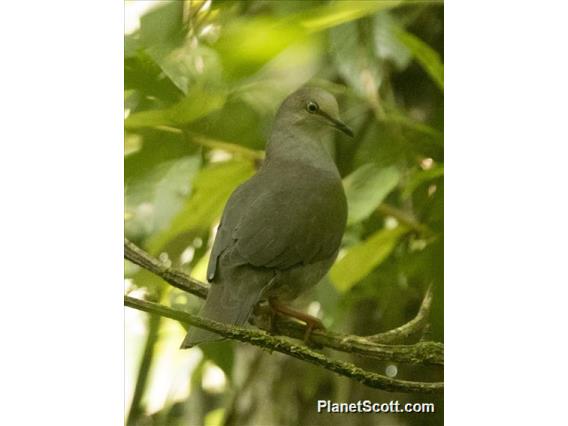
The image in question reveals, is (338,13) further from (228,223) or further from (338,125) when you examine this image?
(228,223)

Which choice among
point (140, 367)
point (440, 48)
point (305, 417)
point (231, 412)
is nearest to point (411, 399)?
point (305, 417)

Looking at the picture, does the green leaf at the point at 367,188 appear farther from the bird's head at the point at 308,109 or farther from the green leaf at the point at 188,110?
the green leaf at the point at 188,110

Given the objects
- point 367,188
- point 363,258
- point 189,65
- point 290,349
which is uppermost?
point 189,65

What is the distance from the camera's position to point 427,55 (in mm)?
1556

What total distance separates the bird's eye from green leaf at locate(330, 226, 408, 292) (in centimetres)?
23

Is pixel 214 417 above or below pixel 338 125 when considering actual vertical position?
below

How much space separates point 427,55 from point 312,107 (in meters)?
0.20

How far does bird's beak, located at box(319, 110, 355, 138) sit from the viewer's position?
5.11ft

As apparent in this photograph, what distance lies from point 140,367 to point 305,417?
277 mm

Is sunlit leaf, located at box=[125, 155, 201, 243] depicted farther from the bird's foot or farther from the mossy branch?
the bird's foot

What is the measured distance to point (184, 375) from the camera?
60.2 inches

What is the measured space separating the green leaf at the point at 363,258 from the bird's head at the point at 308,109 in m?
0.18

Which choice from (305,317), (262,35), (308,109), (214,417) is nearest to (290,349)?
(305,317)

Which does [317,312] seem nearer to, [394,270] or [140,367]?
[394,270]
